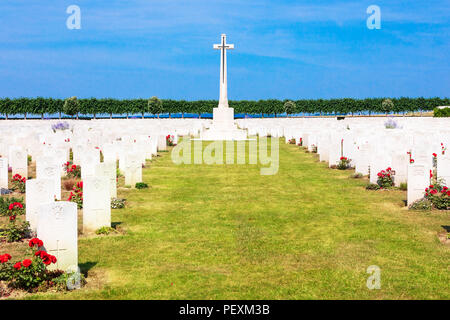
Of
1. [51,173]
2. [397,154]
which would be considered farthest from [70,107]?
[397,154]

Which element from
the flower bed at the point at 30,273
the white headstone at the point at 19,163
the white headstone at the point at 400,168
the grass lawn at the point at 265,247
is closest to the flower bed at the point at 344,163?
the grass lawn at the point at 265,247

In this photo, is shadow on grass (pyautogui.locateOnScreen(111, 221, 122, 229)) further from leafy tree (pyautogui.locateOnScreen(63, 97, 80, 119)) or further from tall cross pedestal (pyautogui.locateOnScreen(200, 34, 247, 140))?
leafy tree (pyautogui.locateOnScreen(63, 97, 80, 119))

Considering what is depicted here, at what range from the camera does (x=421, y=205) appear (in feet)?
34.2

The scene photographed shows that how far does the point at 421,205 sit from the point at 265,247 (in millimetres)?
4434

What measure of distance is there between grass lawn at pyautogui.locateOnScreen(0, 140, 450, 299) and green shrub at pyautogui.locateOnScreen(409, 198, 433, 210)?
24cm

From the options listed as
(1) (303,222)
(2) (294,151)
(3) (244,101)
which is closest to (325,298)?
(1) (303,222)

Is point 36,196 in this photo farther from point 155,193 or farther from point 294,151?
point 294,151

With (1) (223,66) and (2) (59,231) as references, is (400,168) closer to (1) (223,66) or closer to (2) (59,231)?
(2) (59,231)

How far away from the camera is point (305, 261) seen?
6992mm

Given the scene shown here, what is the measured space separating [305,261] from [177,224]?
3.14 m

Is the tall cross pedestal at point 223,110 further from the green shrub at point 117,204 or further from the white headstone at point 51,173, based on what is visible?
the white headstone at point 51,173

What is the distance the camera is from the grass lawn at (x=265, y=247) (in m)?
5.94

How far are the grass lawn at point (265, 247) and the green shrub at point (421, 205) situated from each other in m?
0.24

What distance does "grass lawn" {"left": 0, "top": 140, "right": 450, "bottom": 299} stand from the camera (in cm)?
594
